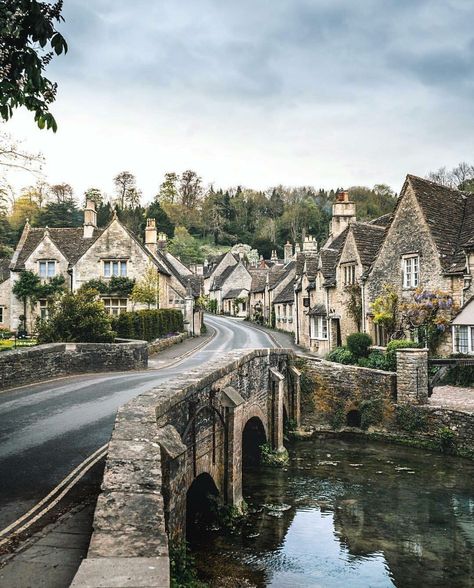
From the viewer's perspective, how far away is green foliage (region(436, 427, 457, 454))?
21300 millimetres

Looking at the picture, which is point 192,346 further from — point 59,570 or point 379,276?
point 59,570

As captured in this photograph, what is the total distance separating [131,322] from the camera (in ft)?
110

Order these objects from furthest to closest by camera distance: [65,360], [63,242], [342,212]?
[63,242] < [342,212] < [65,360]

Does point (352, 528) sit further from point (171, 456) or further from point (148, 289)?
point (148, 289)

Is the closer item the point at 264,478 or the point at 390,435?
the point at 264,478

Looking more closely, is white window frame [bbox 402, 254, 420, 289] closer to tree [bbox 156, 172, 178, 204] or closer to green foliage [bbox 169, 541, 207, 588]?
green foliage [bbox 169, 541, 207, 588]

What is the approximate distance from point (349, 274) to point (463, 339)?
33.0 feet

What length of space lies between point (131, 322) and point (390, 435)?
16746mm

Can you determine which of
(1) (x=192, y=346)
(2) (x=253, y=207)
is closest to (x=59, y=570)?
(1) (x=192, y=346)

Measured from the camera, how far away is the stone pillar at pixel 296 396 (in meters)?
25.2

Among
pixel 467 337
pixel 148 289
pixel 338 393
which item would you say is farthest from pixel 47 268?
pixel 467 337

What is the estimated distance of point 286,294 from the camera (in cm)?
5825

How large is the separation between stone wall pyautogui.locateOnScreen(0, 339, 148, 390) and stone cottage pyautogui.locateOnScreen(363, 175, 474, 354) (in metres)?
14.3

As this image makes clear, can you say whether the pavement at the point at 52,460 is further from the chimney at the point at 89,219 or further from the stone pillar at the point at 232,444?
the chimney at the point at 89,219
